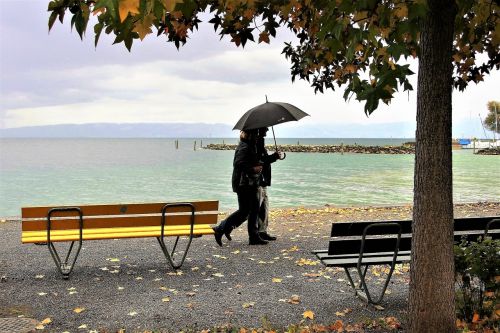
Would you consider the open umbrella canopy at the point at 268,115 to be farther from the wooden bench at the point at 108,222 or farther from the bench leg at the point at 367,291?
the bench leg at the point at 367,291

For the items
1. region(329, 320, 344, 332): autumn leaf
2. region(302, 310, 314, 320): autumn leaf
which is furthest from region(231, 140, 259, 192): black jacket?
region(329, 320, 344, 332): autumn leaf

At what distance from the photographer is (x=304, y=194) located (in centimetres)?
2405

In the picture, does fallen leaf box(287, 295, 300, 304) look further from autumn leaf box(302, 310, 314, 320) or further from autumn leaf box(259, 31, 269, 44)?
autumn leaf box(259, 31, 269, 44)

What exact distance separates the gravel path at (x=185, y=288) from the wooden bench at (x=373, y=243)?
1.51 ft

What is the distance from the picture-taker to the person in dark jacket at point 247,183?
8.84 metres

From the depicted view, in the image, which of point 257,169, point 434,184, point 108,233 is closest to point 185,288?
point 108,233

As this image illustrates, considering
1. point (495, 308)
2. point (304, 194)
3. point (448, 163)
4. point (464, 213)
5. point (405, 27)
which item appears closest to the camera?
point (405, 27)

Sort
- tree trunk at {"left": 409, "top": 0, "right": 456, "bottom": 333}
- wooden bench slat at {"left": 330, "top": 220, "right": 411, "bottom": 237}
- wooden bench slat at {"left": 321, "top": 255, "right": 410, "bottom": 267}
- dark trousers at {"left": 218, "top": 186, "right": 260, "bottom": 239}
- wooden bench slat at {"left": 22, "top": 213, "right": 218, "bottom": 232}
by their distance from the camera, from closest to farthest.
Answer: tree trunk at {"left": 409, "top": 0, "right": 456, "bottom": 333} → wooden bench slat at {"left": 330, "top": 220, "right": 411, "bottom": 237} → wooden bench slat at {"left": 321, "top": 255, "right": 410, "bottom": 267} → wooden bench slat at {"left": 22, "top": 213, "right": 218, "bottom": 232} → dark trousers at {"left": 218, "top": 186, "right": 260, "bottom": 239}

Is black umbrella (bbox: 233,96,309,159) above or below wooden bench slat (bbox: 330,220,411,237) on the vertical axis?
above

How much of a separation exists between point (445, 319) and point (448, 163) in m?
1.25

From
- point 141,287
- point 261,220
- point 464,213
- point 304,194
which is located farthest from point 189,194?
point 141,287

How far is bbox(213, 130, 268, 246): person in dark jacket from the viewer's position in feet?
29.0

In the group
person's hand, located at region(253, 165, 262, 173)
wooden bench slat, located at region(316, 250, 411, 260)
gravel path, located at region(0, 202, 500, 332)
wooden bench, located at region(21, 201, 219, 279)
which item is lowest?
gravel path, located at region(0, 202, 500, 332)

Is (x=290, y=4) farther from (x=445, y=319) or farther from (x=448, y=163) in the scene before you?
(x=445, y=319)
